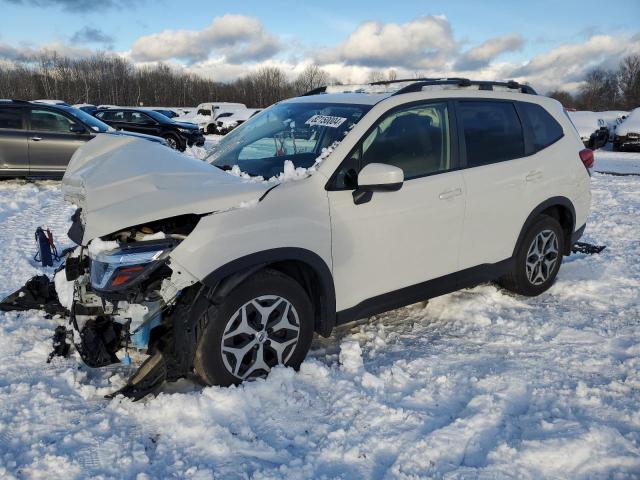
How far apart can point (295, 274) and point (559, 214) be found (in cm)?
302

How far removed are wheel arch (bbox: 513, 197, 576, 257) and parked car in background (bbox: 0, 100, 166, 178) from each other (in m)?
9.06

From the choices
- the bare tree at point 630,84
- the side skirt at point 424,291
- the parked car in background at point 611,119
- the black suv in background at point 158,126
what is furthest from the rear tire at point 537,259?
the bare tree at point 630,84

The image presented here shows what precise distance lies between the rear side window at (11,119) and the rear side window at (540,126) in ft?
31.9

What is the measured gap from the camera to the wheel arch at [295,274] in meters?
3.05

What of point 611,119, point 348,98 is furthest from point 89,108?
point 348,98

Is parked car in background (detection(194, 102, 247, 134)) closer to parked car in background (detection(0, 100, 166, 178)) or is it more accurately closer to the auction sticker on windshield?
parked car in background (detection(0, 100, 166, 178))

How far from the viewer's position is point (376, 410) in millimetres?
3096

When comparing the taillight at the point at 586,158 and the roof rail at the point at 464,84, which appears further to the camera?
the taillight at the point at 586,158

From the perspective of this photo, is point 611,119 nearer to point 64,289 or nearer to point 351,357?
point 351,357

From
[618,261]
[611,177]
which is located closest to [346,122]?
[618,261]

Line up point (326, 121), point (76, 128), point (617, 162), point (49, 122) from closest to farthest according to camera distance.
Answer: point (326, 121) < point (49, 122) < point (76, 128) < point (617, 162)

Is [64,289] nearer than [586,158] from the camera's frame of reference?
Yes

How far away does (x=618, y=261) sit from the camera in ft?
20.0

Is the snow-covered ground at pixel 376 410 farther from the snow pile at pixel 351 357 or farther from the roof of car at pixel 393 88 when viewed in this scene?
the roof of car at pixel 393 88
